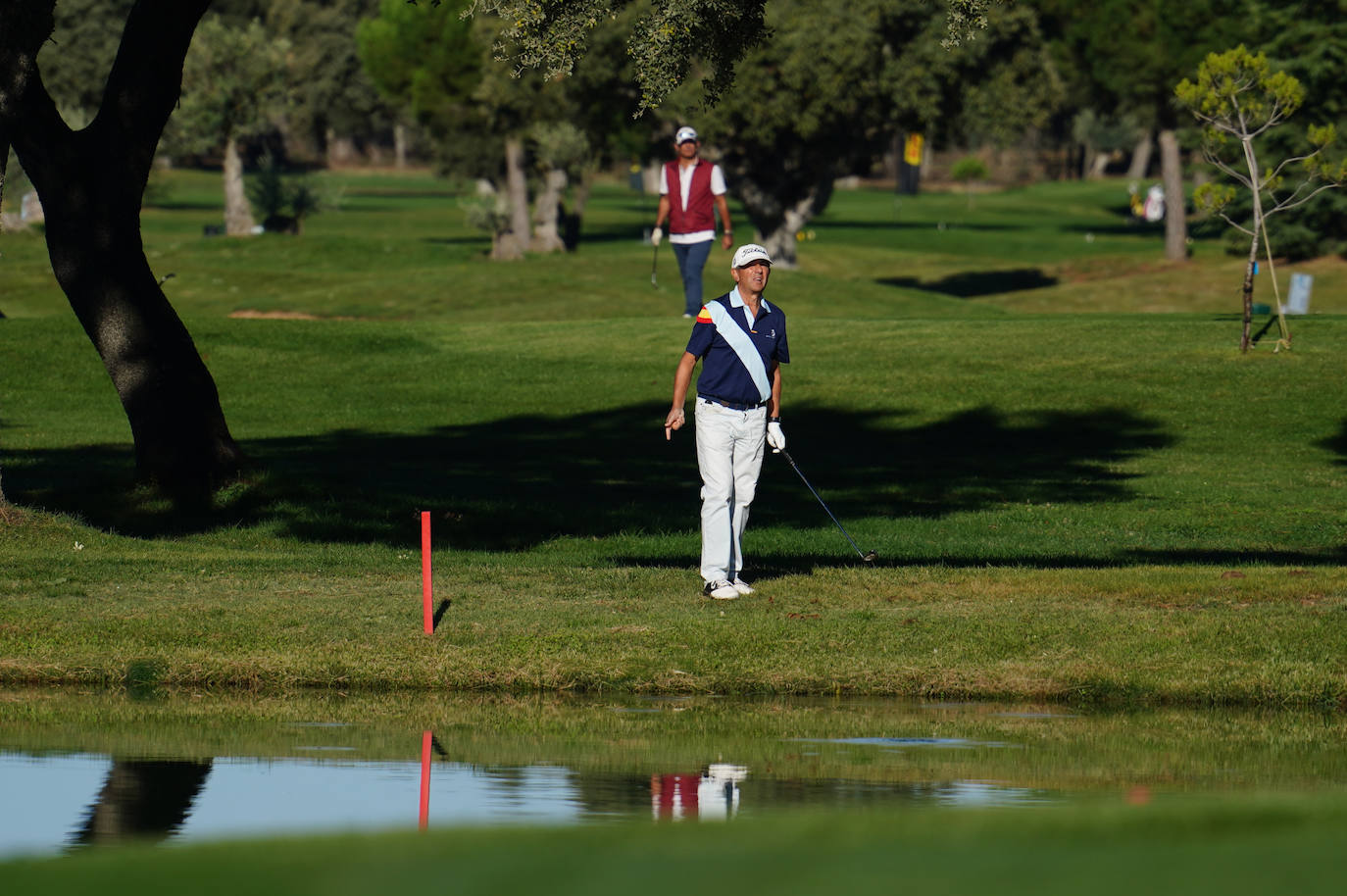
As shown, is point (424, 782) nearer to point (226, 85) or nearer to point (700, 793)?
point (700, 793)

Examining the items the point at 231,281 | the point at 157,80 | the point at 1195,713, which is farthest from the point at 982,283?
the point at 1195,713

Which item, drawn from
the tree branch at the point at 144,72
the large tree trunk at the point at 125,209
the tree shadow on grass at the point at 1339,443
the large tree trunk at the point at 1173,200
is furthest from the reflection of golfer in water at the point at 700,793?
the large tree trunk at the point at 1173,200

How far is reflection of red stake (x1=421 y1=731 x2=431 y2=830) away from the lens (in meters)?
8.27

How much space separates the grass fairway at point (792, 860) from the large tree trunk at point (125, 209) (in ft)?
38.4

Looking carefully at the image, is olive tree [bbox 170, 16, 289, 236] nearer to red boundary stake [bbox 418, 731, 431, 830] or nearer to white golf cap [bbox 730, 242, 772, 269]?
white golf cap [bbox 730, 242, 772, 269]

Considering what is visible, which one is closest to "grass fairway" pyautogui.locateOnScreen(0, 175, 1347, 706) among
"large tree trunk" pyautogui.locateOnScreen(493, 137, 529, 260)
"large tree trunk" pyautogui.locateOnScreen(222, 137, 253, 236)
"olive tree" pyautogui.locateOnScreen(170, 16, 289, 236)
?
A: "large tree trunk" pyautogui.locateOnScreen(493, 137, 529, 260)

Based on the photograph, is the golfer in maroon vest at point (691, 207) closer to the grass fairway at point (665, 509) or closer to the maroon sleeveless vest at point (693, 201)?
the maroon sleeveless vest at point (693, 201)

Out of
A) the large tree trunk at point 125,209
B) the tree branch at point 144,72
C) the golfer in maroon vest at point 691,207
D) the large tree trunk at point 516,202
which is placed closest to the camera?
the large tree trunk at point 125,209

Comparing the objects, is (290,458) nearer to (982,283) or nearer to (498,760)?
(498,760)

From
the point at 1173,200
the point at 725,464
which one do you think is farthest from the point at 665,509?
the point at 1173,200

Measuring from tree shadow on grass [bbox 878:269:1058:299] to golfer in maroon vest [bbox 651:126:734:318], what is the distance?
35784 mm

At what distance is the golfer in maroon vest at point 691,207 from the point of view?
82.6ft

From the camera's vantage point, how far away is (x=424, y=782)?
9188 mm

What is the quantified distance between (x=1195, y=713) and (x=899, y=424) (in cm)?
1550
